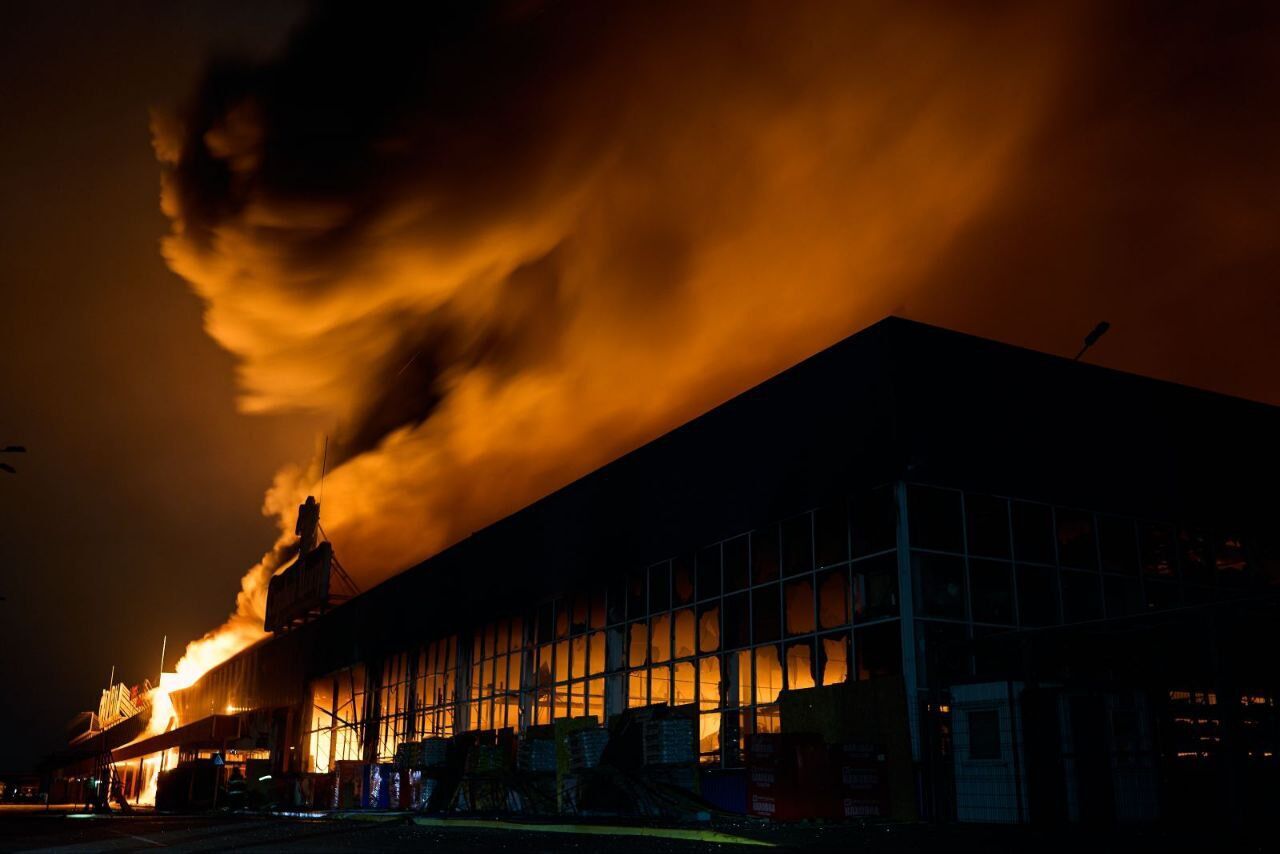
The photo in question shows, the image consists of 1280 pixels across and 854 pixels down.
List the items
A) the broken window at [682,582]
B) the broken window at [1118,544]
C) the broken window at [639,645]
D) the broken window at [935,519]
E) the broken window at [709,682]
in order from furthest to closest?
the broken window at [639,645] → the broken window at [682,582] → the broken window at [709,682] → the broken window at [1118,544] → the broken window at [935,519]

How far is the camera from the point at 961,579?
20156 millimetres

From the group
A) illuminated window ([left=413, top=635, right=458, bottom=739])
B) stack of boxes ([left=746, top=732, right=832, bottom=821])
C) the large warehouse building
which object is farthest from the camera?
illuminated window ([left=413, top=635, right=458, bottom=739])

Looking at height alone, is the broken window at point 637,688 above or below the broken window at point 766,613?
below

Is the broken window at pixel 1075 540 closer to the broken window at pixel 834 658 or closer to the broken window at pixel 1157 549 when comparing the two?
the broken window at pixel 1157 549

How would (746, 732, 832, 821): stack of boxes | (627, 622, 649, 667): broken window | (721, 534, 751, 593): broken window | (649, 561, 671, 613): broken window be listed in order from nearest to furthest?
(746, 732, 832, 821): stack of boxes → (721, 534, 751, 593): broken window → (649, 561, 671, 613): broken window → (627, 622, 649, 667): broken window

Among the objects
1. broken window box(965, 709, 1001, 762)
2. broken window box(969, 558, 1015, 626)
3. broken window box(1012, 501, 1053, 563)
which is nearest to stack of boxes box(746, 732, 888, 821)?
broken window box(965, 709, 1001, 762)

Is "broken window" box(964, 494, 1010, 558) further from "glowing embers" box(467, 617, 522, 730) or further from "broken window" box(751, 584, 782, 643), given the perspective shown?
"glowing embers" box(467, 617, 522, 730)

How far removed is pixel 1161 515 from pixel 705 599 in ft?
31.4

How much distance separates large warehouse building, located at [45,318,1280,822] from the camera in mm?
16906

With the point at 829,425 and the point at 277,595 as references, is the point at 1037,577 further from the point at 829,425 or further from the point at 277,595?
the point at 277,595

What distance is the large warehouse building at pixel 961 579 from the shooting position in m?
16.9

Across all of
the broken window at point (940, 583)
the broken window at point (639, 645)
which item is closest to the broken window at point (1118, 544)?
the broken window at point (940, 583)

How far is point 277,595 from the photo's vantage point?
6347cm

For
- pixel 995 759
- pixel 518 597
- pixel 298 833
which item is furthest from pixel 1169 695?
pixel 518 597
